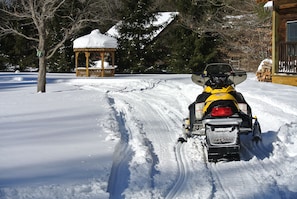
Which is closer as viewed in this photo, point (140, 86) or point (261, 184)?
point (261, 184)

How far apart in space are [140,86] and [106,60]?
1491 centimetres

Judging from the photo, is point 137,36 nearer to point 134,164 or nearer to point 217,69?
point 217,69

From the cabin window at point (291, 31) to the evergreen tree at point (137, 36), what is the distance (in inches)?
613

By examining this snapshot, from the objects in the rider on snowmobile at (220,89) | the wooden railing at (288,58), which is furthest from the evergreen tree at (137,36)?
the rider on snowmobile at (220,89)

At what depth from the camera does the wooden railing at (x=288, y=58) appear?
16353mm

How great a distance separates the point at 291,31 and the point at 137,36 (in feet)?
54.2

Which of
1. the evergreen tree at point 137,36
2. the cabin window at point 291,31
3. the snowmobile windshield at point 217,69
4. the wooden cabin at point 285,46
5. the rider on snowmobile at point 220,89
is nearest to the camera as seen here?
the rider on snowmobile at point 220,89

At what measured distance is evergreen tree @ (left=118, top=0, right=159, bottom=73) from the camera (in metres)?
32.5

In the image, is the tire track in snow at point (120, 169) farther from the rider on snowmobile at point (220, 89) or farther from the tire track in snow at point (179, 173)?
the rider on snowmobile at point (220, 89)

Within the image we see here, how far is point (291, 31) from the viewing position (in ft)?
58.7

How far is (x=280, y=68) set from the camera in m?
17.2

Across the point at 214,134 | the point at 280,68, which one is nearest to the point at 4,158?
the point at 214,134

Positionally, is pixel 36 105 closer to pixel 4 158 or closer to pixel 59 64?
pixel 4 158

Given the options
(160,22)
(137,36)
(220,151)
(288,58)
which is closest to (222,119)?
(220,151)
